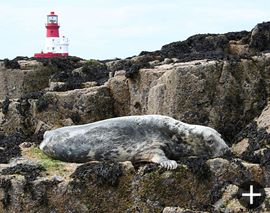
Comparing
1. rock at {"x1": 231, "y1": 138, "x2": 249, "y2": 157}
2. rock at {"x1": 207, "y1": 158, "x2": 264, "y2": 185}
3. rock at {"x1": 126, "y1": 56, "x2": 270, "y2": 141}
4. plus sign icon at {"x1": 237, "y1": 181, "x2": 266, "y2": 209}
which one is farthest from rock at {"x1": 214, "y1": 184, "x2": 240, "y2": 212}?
rock at {"x1": 126, "y1": 56, "x2": 270, "y2": 141}

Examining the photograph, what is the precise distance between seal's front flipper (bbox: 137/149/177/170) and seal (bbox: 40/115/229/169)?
0.07 feet

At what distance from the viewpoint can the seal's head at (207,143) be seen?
15234mm

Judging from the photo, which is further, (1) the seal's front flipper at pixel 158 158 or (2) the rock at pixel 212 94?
(2) the rock at pixel 212 94

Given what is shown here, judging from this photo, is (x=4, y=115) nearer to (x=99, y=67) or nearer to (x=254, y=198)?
(x=99, y=67)

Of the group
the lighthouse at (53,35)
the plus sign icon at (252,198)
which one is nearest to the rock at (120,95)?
the plus sign icon at (252,198)

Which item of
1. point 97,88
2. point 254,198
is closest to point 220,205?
point 254,198

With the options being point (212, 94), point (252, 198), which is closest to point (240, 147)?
point (212, 94)

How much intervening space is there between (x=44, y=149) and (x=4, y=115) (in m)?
Result: 4.79

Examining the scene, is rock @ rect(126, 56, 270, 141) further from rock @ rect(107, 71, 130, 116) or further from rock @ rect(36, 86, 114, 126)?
rock @ rect(36, 86, 114, 126)

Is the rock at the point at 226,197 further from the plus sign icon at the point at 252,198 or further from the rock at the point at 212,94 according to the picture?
the rock at the point at 212,94

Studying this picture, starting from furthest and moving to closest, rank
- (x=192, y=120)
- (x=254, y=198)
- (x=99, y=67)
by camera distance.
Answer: (x=99, y=67)
(x=192, y=120)
(x=254, y=198)

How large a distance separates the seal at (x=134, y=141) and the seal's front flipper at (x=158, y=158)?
2 centimetres

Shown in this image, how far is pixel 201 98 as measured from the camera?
59.2ft

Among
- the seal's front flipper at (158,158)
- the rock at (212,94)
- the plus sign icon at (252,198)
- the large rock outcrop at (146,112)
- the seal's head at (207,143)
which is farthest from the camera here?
the rock at (212,94)
